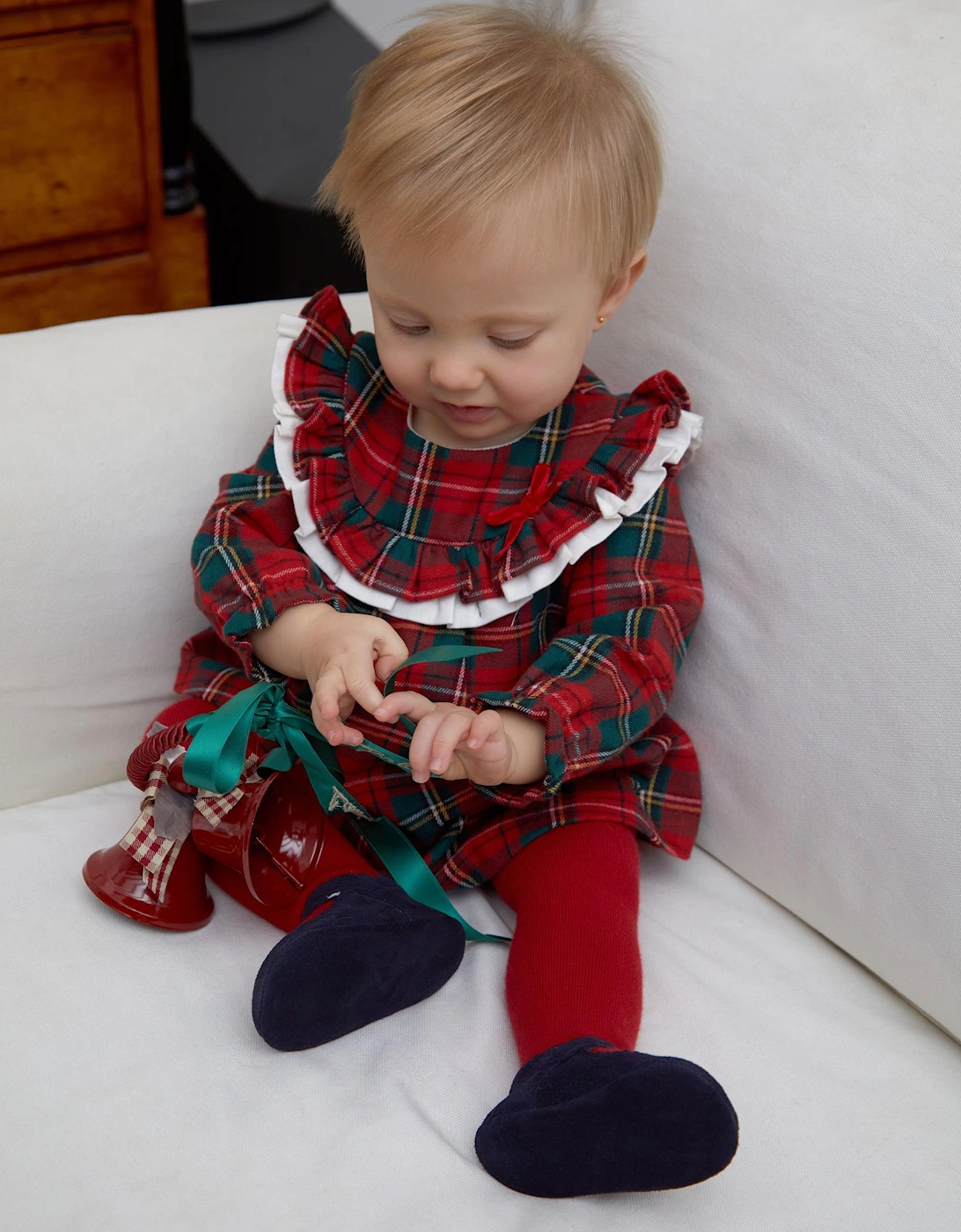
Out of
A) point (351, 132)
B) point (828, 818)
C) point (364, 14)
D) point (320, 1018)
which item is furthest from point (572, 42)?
point (364, 14)

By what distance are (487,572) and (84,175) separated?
788 millimetres

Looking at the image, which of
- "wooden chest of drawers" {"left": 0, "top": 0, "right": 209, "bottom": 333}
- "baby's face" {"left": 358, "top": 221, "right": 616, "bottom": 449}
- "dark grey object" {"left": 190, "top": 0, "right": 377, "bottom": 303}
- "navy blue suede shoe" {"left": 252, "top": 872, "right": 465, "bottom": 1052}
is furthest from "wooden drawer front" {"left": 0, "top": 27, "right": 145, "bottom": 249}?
"navy blue suede shoe" {"left": 252, "top": 872, "right": 465, "bottom": 1052}

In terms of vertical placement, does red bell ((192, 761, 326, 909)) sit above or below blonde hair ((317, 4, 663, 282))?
below

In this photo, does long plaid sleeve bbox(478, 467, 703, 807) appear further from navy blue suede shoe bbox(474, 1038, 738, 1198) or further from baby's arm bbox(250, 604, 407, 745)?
navy blue suede shoe bbox(474, 1038, 738, 1198)

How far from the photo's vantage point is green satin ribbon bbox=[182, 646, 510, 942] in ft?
2.49

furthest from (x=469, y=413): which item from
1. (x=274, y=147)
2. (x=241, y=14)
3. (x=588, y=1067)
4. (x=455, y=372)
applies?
(x=241, y=14)

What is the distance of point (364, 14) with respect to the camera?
1981mm

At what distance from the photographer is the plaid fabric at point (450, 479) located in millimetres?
855

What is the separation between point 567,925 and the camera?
2.59 feet

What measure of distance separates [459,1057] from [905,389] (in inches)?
19.7

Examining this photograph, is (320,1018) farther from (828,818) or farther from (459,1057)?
(828,818)

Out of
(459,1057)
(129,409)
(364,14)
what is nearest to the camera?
(459,1057)

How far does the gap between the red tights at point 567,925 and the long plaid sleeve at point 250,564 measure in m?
0.09

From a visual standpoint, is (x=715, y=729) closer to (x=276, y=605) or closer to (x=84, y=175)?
(x=276, y=605)
